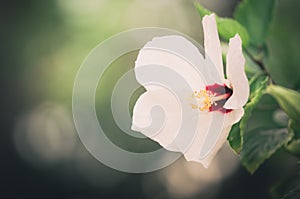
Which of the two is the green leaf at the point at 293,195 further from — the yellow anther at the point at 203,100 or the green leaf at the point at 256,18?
the green leaf at the point at 256,18

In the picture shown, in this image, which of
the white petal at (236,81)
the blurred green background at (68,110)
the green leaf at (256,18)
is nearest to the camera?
the white petal at (236,81)

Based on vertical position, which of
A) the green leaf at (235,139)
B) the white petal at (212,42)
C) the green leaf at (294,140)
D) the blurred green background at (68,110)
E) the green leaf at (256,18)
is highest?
the blurred green background at (68,110)

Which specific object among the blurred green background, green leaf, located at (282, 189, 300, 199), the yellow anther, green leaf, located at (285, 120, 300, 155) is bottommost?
green leaf, located at (282, 189, 300, 199)

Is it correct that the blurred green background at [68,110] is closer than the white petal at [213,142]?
No

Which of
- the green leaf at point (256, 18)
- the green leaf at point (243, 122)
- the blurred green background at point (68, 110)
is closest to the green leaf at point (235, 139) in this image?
the green leaf at point (243, 122)

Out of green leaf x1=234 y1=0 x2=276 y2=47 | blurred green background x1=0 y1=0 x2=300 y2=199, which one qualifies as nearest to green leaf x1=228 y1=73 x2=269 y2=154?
green leaf x1=234 y1=0 x2=276 y2=47

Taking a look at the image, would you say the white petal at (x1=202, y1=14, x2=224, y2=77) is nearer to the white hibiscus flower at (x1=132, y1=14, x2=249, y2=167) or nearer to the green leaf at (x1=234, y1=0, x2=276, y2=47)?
the white hibiscus flower at (x1=132, y1=14, x2=249, y2=167)

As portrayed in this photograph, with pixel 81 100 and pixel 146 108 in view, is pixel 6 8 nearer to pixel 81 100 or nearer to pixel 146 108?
pixel 81 100

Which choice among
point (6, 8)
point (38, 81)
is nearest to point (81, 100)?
point (38, 81)
